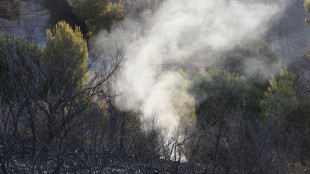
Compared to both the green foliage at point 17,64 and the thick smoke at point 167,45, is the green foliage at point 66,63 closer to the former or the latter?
the green foliage at point 17,64

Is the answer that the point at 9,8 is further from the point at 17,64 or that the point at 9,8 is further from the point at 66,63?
the point at 66,63

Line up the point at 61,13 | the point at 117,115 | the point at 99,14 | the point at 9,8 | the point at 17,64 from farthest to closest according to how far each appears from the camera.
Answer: the point at 9,8
the point at 61,13
the point at 99,14
the point at 117,115
the point at 17,64

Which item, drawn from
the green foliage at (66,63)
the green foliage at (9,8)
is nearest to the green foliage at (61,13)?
the green foliage at (9,8)

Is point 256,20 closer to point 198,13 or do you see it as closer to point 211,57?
point 198,13

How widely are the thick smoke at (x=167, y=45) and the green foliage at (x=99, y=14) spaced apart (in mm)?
711

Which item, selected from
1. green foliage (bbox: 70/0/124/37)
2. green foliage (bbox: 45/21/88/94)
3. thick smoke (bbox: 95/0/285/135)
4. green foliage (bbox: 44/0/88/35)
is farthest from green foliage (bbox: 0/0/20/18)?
green foliage (bbox: 45/21/88/94)

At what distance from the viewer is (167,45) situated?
19.4 metres

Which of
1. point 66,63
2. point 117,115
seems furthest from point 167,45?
point 66,63

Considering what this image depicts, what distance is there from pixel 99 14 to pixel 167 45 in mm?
4267

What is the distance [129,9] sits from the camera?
23969 mm

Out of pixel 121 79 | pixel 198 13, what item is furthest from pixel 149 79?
pixel 198 13

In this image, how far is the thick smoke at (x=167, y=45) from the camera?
919 centimetres

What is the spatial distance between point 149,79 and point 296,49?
25.2 m

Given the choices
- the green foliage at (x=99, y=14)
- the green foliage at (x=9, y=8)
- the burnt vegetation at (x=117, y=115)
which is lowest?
the burnt vegetation at (x=117, y=115)
